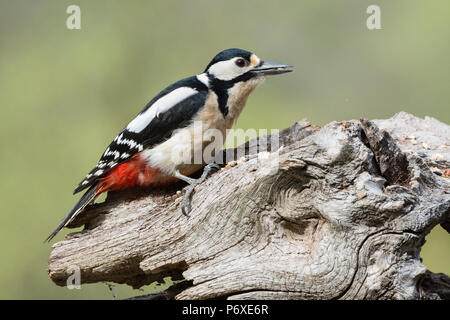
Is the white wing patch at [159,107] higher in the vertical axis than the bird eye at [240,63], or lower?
lower

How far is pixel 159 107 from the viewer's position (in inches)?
143

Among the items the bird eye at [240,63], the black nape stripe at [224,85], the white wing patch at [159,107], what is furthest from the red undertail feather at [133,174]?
the bird eye at [240,63]

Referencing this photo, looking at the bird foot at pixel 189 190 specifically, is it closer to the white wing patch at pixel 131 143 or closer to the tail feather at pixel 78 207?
the white wing patch at pixel 131 143

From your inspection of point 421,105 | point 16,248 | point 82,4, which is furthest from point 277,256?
point 82,4

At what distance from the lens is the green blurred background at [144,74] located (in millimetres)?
6066

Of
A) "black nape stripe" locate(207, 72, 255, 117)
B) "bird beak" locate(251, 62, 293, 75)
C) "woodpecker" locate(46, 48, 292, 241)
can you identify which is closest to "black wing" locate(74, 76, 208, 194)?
"woodpecker" locate(46, 48, 292, 241)

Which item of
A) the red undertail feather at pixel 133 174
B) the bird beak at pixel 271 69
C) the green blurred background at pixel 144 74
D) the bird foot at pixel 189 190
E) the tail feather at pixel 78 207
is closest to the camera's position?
the bird foot at pixel 189 190

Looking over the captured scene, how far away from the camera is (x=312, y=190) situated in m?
2.80

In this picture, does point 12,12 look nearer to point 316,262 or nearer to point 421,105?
point 421,105

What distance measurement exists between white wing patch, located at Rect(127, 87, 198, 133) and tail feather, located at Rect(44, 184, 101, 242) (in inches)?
18.0

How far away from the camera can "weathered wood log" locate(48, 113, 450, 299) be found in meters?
2.65

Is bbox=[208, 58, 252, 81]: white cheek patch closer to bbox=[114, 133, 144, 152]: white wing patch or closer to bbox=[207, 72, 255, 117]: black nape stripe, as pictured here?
bbox=[207, 72, 255, 117]: black nape stripe

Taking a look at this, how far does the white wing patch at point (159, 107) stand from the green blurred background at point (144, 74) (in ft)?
7.06
